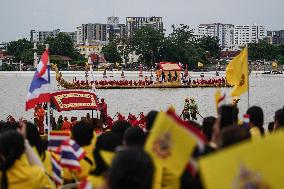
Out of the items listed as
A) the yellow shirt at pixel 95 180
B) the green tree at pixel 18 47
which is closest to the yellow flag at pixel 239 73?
the yellow shirt at pixel 95 180

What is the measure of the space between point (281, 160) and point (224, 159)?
0.32m

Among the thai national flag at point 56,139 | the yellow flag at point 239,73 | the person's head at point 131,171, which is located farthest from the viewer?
the yellow flag at point 239,73

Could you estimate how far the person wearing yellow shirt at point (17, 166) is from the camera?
4191mm

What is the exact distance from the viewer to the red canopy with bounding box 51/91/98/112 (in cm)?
1436

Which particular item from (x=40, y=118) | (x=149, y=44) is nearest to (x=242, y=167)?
(x=40, y=118)

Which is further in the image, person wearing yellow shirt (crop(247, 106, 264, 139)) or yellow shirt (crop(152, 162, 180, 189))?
person wearing yellow shirt (crop(247, 106, 264, 139))

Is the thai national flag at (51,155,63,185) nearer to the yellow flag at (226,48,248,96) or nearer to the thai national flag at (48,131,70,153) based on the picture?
the thai national flag at (48,131,70,153)

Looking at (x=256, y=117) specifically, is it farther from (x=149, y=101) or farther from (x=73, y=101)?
(x=149, y=101)

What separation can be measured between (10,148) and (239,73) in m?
7.23

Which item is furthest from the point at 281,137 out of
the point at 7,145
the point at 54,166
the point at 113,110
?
the point at 113,110

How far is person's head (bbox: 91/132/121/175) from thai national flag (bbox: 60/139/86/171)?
0.58 m

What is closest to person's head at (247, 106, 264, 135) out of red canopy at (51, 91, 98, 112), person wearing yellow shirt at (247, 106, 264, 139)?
person wearing yellow shirt at (247, 106, 264, 139)

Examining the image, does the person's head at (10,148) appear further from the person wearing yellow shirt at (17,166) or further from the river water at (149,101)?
the river water at (149,101)

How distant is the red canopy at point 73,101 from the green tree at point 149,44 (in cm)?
8571
